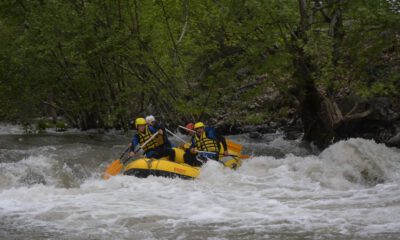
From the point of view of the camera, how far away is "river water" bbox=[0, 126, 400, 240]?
22.5 feet

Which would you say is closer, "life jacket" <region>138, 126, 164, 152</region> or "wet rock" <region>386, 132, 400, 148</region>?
"life jacket" <region>138, 126, 164, 152</region>

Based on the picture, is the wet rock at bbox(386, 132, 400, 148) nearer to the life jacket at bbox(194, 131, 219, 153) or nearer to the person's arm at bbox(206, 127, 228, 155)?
the person's arm at bbox(206, 127, 228, 155)

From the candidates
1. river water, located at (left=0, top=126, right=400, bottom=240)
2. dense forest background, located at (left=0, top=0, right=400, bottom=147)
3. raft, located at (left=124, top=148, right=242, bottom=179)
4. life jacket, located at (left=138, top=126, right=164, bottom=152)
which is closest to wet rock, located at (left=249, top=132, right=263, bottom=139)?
dense forest background, located at (left=0, top=0, right=400, bottom=147)

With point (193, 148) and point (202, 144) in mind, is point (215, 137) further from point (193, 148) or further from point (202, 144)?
point (193, 148)

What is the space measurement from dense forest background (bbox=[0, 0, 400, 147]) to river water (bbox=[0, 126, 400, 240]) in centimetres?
197

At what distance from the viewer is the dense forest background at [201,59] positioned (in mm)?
12125

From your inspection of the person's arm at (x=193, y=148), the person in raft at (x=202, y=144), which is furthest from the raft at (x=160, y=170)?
the person in raft at (x=202, y=144)

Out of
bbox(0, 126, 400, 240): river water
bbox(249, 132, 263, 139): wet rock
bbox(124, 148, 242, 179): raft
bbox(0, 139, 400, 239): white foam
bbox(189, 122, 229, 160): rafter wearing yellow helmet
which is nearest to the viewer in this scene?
bbox(0, 126, 400, 240): river water

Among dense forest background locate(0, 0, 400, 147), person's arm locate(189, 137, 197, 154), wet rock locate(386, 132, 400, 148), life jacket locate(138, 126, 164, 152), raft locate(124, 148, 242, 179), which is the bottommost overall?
wet rock locate(386, 132, 400, 148)

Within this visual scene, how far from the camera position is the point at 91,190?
32.3 feet

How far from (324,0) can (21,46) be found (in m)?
9.88

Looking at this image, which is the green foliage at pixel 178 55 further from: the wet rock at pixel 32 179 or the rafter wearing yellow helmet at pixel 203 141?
the wet rock at pixel 32 179

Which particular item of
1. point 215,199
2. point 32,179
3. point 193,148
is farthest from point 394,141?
point 32,179

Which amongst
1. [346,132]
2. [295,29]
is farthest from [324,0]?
[346,132]
